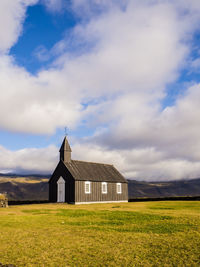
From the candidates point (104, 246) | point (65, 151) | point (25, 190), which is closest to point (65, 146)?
point (65, 151)

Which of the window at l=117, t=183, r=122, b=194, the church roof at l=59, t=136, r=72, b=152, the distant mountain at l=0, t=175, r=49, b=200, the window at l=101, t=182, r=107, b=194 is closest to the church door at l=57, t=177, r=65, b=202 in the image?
the church roof at l=59, t=136, r=72, b=152

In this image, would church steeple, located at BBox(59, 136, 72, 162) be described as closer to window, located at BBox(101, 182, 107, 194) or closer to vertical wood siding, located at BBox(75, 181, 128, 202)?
vertical wood siding, located at BBox(75, 181, 128, 202)

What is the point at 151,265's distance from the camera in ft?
25.0

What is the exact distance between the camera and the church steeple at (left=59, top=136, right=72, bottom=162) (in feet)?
142

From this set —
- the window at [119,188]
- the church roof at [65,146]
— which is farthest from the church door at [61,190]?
the window at [119,188]

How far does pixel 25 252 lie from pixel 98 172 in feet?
122

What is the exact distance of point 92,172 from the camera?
1772 inches

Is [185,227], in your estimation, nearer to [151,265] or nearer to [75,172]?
[151,265]

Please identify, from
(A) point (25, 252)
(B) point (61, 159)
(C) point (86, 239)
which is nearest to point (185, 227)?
(C) point (86, 239)

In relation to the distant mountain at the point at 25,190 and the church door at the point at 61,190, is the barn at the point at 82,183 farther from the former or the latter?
the distant mountain at the point at 25,190

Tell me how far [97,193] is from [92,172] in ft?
12.4

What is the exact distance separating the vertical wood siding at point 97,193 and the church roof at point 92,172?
0.91 m

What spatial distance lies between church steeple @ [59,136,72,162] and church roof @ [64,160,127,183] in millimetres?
908

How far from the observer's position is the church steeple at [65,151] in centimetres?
4341
